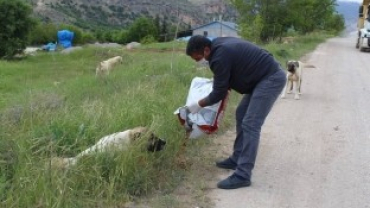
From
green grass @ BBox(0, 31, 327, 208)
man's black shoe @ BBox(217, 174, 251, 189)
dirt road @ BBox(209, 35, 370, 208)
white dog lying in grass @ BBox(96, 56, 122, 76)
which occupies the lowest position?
white dog lying in grass @ BBox(96, 56, 122, 76)

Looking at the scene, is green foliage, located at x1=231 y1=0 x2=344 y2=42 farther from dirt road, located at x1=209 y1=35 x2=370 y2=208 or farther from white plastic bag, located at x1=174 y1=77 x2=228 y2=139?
white plastic bag, located at x1=174 y1=77 x2=228 y2=139

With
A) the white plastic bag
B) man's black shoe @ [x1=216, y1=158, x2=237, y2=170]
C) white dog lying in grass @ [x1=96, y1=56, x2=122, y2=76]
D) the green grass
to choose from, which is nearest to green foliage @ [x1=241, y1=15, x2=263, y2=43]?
white dog lying in grass @ [x1=96, y1=56, x2=122, y2=76]

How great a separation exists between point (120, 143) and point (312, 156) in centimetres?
258

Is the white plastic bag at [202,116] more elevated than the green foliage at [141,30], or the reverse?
the white plastic bag at [202,116]

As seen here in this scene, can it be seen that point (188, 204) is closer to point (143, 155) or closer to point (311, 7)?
point (143, 155)

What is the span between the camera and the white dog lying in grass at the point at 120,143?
177 inches

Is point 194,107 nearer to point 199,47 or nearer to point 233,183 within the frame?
point 199,47

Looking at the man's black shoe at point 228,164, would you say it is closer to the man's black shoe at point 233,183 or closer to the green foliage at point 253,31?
the man's black shoe at point 233,183

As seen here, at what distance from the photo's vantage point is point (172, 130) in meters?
5.91

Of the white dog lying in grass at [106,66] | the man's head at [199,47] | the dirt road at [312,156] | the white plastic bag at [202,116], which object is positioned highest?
the man's head at [199,47]

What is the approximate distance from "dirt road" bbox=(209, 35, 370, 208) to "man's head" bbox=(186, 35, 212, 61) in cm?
133

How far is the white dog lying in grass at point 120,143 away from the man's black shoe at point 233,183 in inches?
29.1

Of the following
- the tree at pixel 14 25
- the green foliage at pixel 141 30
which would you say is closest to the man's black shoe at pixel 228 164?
the tree at pixel 14 25

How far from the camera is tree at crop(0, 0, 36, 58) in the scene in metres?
22.8
